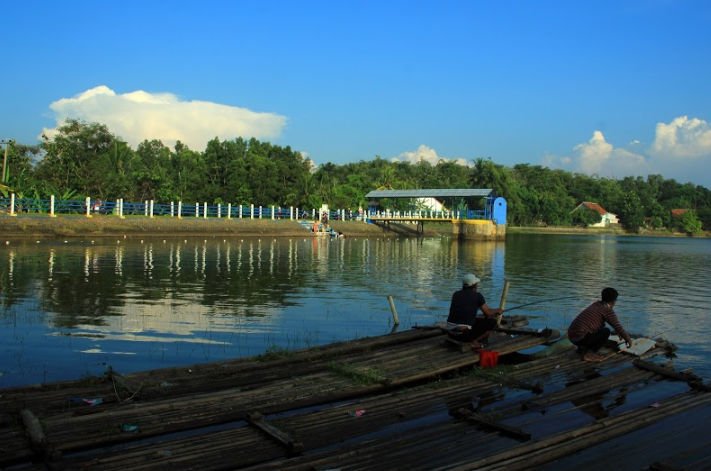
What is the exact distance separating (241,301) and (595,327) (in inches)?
478

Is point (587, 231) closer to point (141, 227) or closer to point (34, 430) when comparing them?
point (141, 227)

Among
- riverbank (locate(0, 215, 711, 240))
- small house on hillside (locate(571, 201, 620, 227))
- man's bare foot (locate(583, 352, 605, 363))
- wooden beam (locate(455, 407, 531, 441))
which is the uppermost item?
small house on hillside (locate(571, 201, 620, 227))

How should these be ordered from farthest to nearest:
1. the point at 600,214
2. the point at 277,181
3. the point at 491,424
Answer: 1. the point at 600,214
2. the point at 277,181
3. the point at 491,424

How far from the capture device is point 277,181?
79.0 meters

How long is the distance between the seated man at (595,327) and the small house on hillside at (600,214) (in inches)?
4817

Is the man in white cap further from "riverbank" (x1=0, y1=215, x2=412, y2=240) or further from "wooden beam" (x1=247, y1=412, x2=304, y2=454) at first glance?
"riverbank" (x1=0, y1=215, x2=412, y2=240)

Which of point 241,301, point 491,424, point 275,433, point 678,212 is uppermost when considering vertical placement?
point 678,212

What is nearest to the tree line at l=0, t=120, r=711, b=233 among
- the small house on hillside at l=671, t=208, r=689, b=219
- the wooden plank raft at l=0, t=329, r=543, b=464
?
the small house on hillside at l=671, t=208, r=689, b=219

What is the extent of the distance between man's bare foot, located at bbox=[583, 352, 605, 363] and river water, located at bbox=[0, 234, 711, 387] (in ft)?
7.93

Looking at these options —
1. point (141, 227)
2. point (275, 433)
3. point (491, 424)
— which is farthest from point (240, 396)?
point (141, 227)

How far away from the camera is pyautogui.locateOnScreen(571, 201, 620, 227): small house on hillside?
12825 centimetres

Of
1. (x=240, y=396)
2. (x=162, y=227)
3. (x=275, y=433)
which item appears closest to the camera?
(x=275, y=433)

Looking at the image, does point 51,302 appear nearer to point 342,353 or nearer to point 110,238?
point 342,353

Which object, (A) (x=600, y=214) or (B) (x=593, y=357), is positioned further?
(A) (x=600, y=214)
